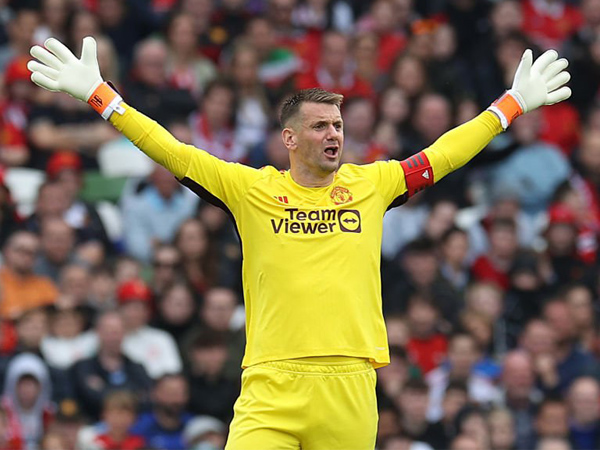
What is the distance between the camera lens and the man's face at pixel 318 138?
761 cm

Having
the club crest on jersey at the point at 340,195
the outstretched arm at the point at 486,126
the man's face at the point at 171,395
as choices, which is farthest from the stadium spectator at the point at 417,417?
the club crest on jersey at the point at 340,195

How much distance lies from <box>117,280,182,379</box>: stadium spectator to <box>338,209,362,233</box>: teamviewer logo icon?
504 cm

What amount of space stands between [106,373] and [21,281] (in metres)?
1.27

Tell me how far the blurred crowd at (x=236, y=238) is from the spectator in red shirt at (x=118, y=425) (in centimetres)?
2

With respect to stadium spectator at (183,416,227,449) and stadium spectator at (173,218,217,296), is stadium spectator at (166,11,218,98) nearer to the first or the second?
stadium spectator at (173,218,217,296)

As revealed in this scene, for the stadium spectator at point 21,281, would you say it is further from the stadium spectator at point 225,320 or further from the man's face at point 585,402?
the man's face at point 585,402

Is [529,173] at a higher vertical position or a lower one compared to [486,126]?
higher

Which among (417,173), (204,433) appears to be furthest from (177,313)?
(417,173)

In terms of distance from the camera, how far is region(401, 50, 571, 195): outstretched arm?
25.6ft

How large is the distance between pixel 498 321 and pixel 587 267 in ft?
3.89

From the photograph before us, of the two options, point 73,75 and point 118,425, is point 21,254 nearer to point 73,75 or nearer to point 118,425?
point 118,425

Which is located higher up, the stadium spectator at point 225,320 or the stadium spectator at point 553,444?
the stadium spectator at point 225,320

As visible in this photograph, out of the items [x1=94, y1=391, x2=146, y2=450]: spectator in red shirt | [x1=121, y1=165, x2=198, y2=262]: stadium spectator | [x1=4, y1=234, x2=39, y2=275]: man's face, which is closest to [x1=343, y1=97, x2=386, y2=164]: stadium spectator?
[x1=121, y1=165, x2=198, y2=262]: stadium spectator

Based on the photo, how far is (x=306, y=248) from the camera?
746 centimetres
